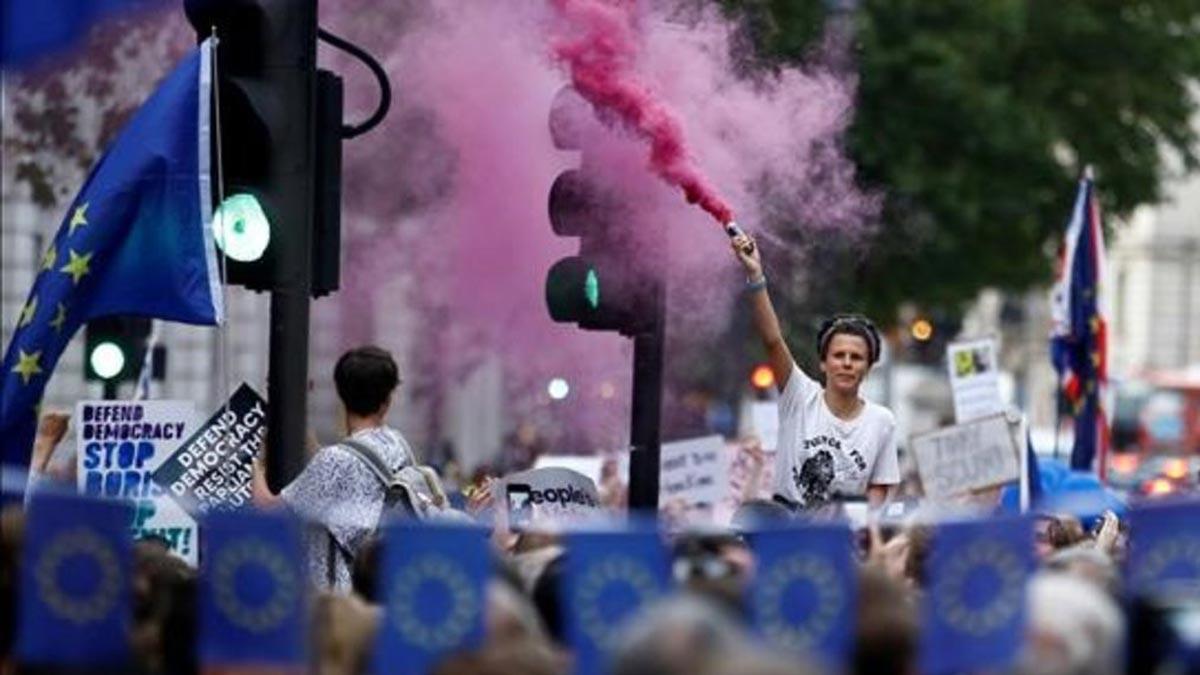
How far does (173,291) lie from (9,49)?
129 cm

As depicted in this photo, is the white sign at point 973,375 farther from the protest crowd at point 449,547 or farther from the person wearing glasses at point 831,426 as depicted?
the person wearing glasses at point 831,426

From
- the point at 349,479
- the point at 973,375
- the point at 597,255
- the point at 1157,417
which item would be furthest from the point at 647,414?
the point at 1157,417

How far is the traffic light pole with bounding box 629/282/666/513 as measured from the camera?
14.3 meters

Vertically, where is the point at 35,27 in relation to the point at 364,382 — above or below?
above

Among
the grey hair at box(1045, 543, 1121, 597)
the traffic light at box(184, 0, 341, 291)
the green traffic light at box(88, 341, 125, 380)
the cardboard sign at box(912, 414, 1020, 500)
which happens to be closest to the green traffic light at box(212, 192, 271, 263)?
the traffic light at box(184, 0, 341, 291)

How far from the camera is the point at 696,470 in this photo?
66.7 ft

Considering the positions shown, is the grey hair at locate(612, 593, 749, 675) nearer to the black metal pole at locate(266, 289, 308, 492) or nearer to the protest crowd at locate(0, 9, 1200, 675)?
the protest crowd at locate(0, 9, 1200, 675)

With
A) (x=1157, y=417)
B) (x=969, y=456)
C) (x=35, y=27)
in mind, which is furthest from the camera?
(x=1157, y=417)

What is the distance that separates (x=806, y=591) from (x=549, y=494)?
5.74 m

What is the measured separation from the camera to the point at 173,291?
43.8 feet

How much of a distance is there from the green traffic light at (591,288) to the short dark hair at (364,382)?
160cm

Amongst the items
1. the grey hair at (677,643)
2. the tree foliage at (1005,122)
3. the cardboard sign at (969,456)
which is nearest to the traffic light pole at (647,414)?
the cardboard sign at (969,456)

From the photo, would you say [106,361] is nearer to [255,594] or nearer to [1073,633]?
[255,594]

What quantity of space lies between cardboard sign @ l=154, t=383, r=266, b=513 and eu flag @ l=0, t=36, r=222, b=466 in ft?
2.35
